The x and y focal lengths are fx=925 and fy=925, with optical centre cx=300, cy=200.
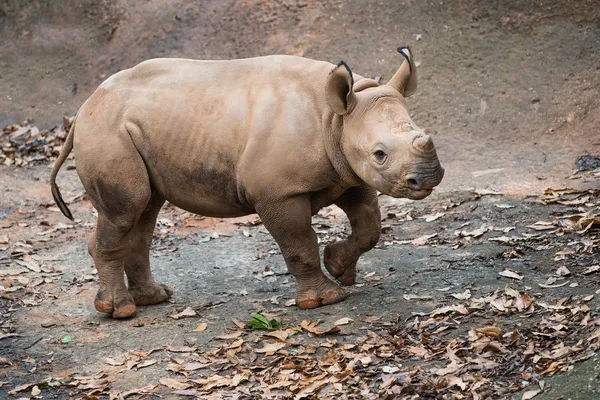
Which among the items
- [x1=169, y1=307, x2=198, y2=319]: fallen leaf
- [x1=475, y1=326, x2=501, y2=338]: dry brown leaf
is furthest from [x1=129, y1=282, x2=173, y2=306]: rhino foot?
[x1=475, y1=326, x2=501, y2=338]: dry brown leaf

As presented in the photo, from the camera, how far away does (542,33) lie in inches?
505

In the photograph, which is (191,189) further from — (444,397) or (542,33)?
(542,33)

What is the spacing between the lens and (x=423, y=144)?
6.32 meters

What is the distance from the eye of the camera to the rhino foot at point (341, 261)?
25.6ft

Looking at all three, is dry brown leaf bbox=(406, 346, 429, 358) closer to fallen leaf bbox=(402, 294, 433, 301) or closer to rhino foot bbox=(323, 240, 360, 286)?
fallen leaf bbox=(402, 294, 433, 301)

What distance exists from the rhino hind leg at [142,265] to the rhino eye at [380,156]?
237cm

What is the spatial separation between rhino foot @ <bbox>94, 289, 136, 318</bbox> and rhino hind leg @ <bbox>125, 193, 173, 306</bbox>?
27 centimetres

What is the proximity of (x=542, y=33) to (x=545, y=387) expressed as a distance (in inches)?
335

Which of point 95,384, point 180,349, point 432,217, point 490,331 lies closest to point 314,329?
point 180,349

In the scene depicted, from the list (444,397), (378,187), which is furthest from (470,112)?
(444,397)

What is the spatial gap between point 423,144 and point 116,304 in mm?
3160

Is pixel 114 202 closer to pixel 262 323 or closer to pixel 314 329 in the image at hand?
pixel 262 323

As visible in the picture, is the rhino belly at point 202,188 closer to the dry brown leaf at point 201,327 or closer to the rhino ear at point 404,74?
the dry brown leaf at point 201,327

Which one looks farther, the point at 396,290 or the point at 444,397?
the point at 396,290
